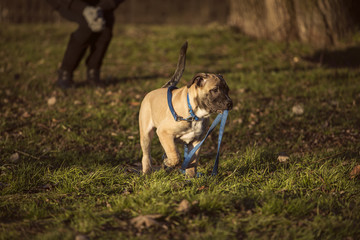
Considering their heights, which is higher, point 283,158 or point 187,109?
point 187,109

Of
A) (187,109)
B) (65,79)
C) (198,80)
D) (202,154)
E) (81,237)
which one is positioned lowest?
(202,154)

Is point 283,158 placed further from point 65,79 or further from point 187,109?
point 65,79

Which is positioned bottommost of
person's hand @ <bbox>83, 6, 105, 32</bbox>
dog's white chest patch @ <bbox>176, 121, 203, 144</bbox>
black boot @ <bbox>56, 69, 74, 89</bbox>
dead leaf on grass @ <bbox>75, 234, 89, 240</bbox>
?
dead leaf on grass @ <bbox>75, 234, 89, 240</bbox>

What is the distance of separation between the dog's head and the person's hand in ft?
12.4

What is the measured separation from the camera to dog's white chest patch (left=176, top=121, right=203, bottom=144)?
11.9 feet

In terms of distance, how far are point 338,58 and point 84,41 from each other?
5455mm

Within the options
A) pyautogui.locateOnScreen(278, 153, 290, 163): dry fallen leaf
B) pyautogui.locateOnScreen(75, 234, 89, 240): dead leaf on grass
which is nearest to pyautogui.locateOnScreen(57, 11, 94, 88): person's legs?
pyautogui.locateOnScreen(278, 153, 290, 163): dry fallen leaf

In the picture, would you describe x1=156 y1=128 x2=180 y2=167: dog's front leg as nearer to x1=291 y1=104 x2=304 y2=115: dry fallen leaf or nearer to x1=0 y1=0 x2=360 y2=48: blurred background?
x1=291 y1=104 x2=304 y2=115: dry fallen leaf

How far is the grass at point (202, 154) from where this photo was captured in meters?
2.92

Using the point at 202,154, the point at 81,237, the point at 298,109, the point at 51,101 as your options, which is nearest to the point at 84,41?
the point at 51,101

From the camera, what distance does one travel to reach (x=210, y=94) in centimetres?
352

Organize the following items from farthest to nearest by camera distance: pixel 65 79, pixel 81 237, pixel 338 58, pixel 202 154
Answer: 1. pixel 338 58
2. pixel 65 79
3. pixel 202 154
4. pixel 81 237

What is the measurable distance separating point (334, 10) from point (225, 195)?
23.2 ft

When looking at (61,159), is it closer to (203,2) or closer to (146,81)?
(146,81)
